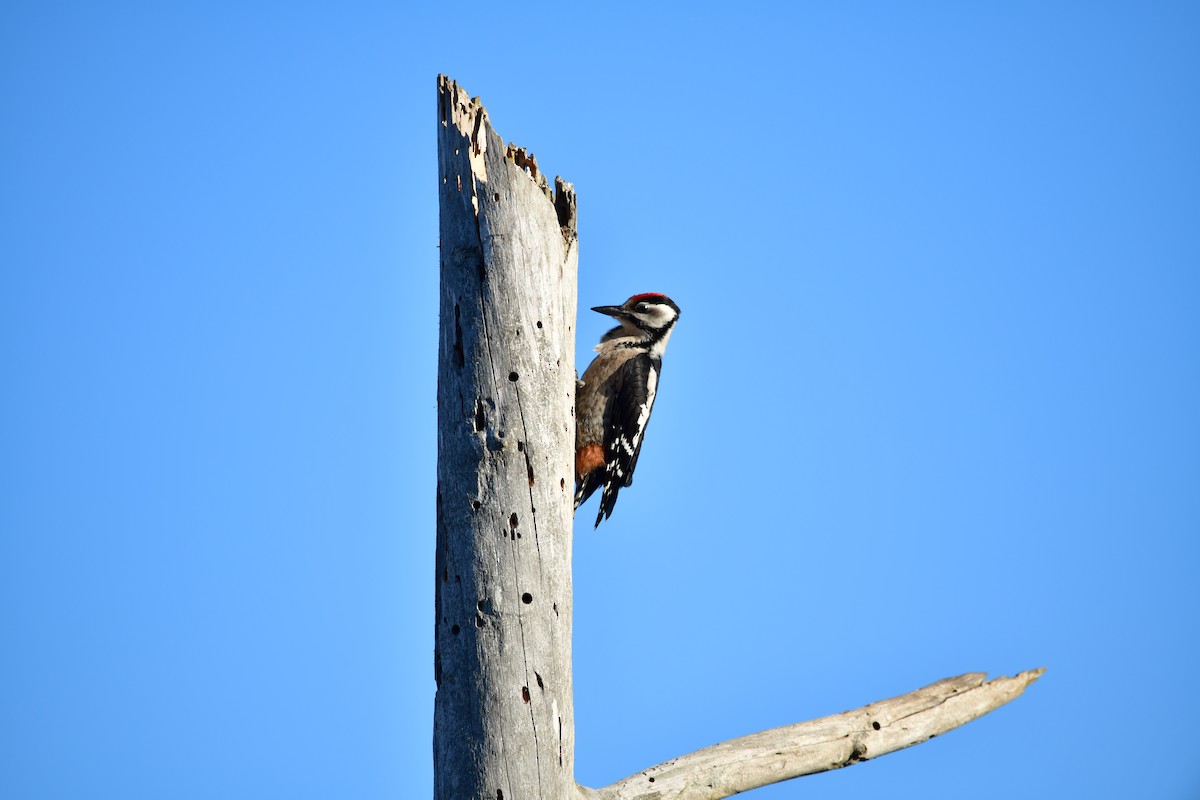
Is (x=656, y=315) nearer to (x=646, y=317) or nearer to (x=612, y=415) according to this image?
(x=646, y=317)

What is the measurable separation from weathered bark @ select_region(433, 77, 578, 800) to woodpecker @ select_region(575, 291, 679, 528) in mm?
1736

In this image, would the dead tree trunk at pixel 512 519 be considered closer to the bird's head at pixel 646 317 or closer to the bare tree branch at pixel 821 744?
the bare tree branch at pixel 821 744

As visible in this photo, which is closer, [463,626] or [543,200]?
[463,626]

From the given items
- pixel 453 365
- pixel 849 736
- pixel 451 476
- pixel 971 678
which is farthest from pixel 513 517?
pixel 971 678

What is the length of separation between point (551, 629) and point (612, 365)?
8.33ft

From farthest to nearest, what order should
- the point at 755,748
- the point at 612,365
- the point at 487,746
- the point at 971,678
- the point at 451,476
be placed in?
the point at 612,365
the point at 971,678
the point at 755,748
the point at 451,476
the point at 487,746

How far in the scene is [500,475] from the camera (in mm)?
3770

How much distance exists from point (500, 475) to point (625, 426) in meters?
2.19

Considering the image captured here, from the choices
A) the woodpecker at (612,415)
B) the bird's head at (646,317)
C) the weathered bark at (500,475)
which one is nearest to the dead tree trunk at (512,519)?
the weathered bark at (500,475)

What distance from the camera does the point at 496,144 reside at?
13.2 feet

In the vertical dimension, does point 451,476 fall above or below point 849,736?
above

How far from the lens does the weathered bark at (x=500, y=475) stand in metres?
3.60

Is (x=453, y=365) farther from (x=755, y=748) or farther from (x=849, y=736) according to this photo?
(x=849, y=736)

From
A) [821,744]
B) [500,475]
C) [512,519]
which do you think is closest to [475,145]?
[500,475]
